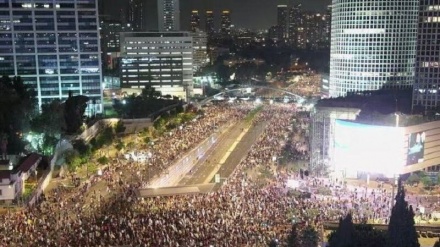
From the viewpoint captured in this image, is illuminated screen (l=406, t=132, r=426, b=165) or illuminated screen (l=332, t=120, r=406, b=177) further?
illuminated screen (l=406, t=132, r=426, b=165)

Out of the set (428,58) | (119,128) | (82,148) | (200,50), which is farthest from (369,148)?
(200,50)

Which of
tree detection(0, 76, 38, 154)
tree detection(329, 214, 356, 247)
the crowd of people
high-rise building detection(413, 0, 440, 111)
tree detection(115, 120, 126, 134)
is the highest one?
high-rise building detection(413, 0, 440, 111)

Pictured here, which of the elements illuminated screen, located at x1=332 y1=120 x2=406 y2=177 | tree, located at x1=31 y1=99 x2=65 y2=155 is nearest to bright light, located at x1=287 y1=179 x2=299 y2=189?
illuminated screen, located at x1=332 y1=120 x2=406 y2=177

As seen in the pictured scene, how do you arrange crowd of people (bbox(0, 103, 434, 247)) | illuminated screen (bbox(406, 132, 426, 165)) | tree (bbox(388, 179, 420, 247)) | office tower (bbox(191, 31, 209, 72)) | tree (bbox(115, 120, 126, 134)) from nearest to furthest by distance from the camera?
tree (bbox(388, 179, 420, 247)) → crowd of people (bbox(0, 103, 434, 247)) → illuminated screen (bbox(406, 132, 426, 165)) → tree (bbox(115, 120, 126, 134)) → office tower (bbox(191, 31, 209, 72))

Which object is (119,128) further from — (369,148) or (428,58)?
(428,58)

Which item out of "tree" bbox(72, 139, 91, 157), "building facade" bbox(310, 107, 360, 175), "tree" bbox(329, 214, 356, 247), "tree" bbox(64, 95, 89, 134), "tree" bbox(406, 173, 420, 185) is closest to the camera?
"tree" bbox(329, 214, 356, 247)

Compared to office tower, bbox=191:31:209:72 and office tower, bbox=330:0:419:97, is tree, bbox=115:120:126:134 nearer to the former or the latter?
office tower, bbox=330:0:419:97

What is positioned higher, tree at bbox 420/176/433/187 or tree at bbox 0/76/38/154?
tree at bbox 0/76/38/154

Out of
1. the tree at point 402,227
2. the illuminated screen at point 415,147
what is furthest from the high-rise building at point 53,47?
the tree at point 402,227
